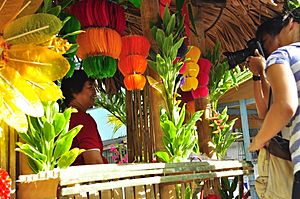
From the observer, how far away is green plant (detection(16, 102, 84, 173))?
37.2 inches

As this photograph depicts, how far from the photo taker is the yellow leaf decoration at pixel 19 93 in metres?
0.94

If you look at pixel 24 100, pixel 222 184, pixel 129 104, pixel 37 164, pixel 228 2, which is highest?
pixel 228 2

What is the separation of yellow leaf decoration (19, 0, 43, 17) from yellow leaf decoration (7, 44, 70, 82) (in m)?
0.09

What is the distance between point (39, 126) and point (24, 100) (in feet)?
0.25

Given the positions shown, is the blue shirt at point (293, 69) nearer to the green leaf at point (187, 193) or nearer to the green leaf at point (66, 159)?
the green leaf at point (187, 193)

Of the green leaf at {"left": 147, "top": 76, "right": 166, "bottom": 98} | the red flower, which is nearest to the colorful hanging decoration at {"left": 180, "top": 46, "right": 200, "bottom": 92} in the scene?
the green leaf at {"left": 147, "top": 76, "right": 166, "bottom": 98}

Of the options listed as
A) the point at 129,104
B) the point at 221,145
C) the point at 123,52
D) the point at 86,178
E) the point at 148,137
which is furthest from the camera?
the point at 221,145

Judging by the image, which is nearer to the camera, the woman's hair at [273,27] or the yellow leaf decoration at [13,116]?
the yellow leaf decoration at [13,116]

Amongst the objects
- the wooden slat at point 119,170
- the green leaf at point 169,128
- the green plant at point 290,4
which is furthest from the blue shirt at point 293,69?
the green plant at point 290,4

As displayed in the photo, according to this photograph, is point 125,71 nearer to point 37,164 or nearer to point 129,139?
point 129,139

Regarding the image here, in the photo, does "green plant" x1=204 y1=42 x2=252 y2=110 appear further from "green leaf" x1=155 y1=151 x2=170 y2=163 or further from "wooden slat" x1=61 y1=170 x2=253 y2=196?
"green leaf" x1=155 y1=151 x2=170 y2=163

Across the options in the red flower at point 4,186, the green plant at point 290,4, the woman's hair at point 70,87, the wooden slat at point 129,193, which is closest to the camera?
the red flower at point 4,186

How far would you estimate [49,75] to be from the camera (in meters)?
1.00

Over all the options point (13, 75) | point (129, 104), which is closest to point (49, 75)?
point (13, 75)
